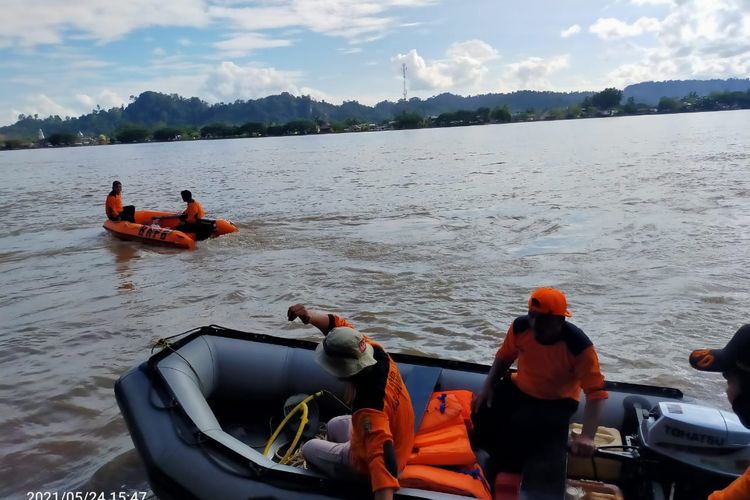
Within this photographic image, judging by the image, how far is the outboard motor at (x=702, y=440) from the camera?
2.66 metres

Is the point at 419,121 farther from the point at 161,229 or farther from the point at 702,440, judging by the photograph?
the point at 702,440

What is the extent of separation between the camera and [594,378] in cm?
283

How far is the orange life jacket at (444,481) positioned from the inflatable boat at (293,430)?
0.05 m

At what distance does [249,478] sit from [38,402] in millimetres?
3356

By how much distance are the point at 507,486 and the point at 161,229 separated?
956 cm

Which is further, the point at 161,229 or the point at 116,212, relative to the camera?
the point at 116,212

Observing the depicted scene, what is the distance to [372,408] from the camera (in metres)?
2.51

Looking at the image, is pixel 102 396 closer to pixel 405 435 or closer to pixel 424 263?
pixel 405 435

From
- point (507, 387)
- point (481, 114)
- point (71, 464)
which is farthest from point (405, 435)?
point (481, 114)

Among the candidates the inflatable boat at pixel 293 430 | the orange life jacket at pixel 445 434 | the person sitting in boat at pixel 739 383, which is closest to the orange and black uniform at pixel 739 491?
the person sitting in boat at pixel 739 383

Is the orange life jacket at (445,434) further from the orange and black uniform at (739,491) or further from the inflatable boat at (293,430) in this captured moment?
the orange and black uniform at (739,491)

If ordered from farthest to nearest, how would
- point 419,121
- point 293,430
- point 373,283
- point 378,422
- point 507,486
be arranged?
point 419,121
point 373,283
point 293,430
point 507,486
point 378,422

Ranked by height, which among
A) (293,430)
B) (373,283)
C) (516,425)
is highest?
(516,425)

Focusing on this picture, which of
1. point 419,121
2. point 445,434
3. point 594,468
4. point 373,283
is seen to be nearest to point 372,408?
point 445,434
